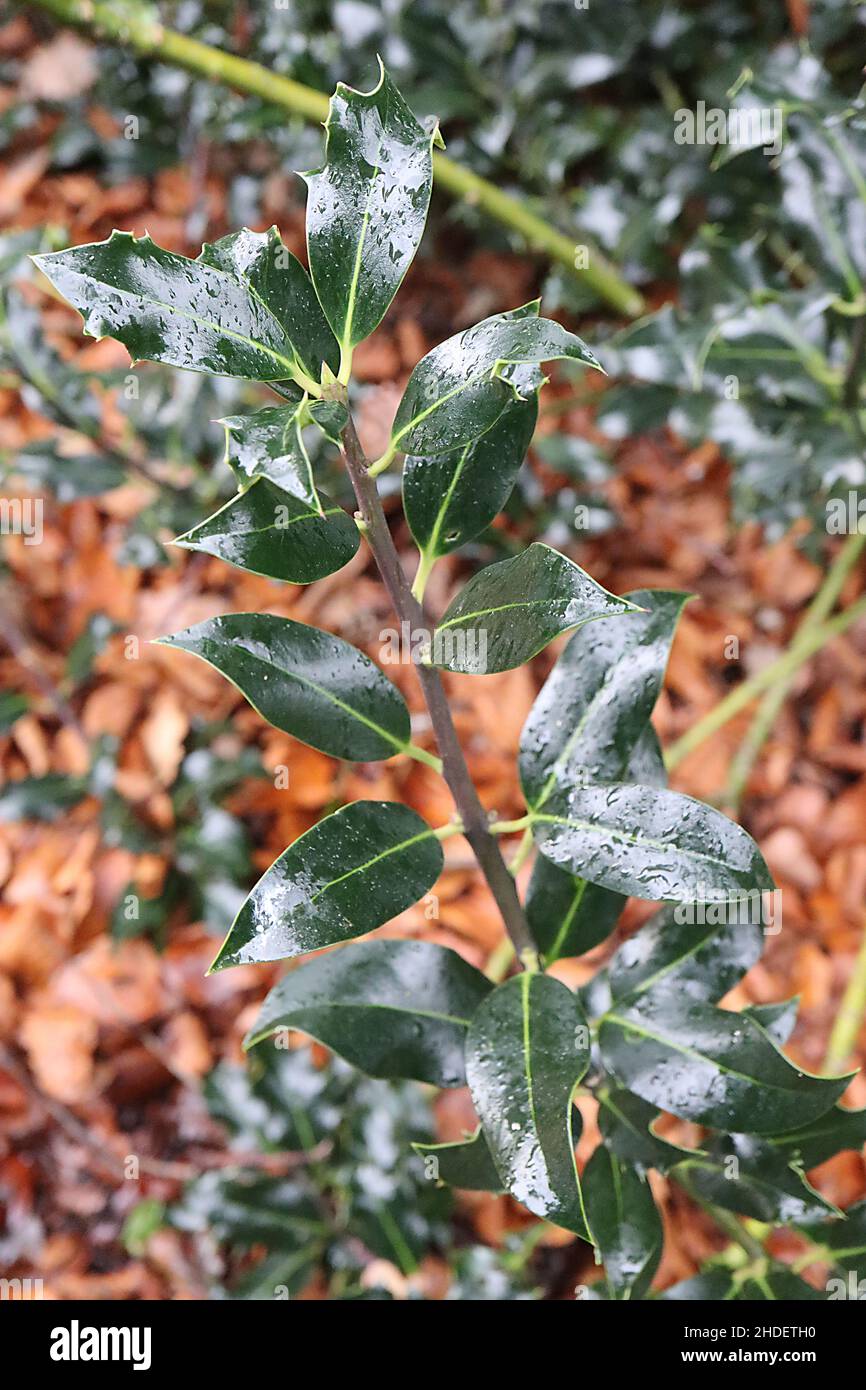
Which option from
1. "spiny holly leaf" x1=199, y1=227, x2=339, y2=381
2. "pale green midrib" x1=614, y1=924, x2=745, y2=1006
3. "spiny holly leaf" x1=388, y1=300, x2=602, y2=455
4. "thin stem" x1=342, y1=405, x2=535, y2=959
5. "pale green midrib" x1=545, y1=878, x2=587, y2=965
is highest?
"spiny holly leaf" x1=199, y1=227, x2=339, y2=381

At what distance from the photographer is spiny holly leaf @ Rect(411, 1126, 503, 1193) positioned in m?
0.68

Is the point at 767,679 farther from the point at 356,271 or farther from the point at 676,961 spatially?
the point at 356,271

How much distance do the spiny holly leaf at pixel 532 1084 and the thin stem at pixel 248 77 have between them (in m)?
0.94

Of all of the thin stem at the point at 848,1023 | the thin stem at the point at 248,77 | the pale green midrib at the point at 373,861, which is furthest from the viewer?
the thin stem at the point at 248,77

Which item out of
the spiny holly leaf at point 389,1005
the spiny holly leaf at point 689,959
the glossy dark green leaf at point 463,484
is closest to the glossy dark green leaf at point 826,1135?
the spiny holly leaf at point 689,959

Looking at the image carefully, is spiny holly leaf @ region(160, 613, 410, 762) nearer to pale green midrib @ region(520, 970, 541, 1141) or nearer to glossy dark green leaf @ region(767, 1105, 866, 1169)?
pale green midrib @ region(520, 970, 541, 1141)

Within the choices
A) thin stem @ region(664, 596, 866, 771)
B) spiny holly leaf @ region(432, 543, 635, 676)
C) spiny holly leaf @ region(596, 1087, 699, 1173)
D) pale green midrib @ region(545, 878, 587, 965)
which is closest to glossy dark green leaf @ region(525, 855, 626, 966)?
pale green midrib @ region(545, 878, 587, 965)

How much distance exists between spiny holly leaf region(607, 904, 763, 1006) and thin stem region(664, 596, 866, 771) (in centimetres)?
46

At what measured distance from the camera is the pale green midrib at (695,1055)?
64 centimetres

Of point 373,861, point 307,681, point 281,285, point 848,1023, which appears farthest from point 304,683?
point 848,1023

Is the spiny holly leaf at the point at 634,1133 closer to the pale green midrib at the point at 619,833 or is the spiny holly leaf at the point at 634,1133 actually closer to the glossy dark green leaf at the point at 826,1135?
the glossy dark green leaf at the point at 826,1135

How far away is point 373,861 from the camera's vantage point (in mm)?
580
